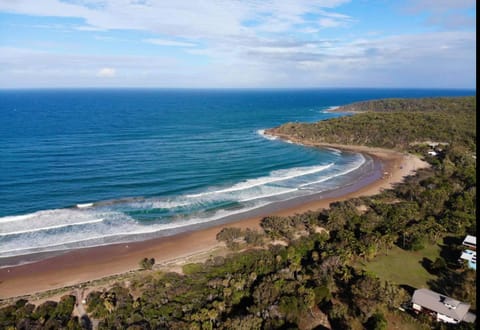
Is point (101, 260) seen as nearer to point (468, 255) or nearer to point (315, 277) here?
point (315, 277)

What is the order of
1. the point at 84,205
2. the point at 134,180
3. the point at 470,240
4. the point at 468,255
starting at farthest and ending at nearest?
the point at 134,180
the point at 84,205
the point at 470,240
the point at 468,255

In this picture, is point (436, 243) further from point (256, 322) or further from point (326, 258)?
point (256, 322)

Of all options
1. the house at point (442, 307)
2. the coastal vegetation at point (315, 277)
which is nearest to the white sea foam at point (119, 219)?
the coastal vegetation at point (315, 277)

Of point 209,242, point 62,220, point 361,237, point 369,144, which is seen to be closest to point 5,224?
point 62,220

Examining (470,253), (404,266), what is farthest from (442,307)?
(470,253)

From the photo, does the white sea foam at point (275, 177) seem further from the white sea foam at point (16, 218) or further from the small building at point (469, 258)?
the small building at point (469, 258)

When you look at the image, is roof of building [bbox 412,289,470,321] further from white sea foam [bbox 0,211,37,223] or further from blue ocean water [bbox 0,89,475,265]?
white sea foam [bbox 0,211,37,223]
